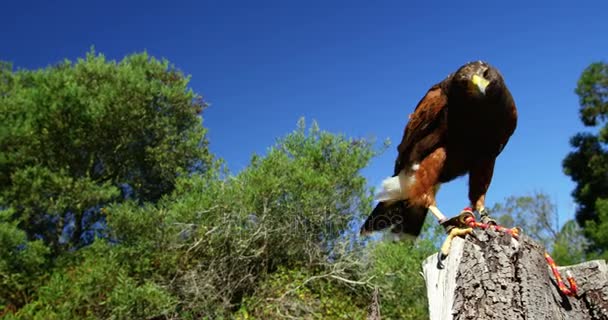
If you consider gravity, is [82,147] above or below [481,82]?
above

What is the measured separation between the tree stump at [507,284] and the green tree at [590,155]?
11.2 metres

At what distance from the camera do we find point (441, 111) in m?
3.28

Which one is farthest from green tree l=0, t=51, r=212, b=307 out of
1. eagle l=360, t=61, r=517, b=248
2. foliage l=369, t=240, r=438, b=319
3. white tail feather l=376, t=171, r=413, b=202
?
eagle l=360, t=61, r=517, b=248

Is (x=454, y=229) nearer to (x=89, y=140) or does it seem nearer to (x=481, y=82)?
(x=481, y=82)

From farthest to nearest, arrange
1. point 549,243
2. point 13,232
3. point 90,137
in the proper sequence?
point 549,243 < point 90,137 < point 13,232

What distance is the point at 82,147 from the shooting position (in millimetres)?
11250

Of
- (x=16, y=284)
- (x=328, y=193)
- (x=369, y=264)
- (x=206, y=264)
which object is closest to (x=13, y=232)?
(x=16, y=284)

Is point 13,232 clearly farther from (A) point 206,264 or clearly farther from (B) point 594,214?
(B) point 594,214

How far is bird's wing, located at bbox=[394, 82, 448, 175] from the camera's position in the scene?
3.22m

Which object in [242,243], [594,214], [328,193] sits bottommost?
[242,243]

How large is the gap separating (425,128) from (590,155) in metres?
11.0

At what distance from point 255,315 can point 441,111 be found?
6621mm

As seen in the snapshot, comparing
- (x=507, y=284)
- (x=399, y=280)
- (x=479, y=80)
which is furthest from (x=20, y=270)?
(x=507, y=284)

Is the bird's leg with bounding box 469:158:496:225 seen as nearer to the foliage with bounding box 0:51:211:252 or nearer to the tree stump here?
the tree stump
